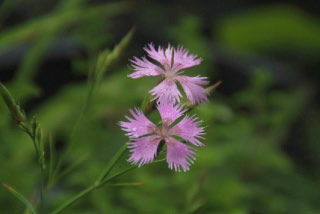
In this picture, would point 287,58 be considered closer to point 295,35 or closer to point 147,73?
point 295,35

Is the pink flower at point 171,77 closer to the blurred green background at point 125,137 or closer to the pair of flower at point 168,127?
the pair of flower at point 168,127

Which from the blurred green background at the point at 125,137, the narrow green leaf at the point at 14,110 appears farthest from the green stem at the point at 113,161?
the narrow green leaf at the point at 14,110

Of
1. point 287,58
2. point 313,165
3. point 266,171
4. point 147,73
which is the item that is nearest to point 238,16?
point 287,58

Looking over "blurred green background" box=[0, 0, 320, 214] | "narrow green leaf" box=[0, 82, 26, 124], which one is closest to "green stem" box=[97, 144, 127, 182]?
"blurred green background" box=[0, 0, 320, 214]

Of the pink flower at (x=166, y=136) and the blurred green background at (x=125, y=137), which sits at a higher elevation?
the blurred green background at (x=125, y=137)

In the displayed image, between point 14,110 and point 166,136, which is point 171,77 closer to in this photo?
point 166,136
